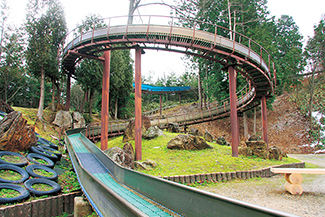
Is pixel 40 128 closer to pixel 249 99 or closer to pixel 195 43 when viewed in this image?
pixel 195 43

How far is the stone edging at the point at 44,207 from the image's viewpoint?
15.7 ft

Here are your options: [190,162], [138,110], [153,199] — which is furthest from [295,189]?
[138,110]

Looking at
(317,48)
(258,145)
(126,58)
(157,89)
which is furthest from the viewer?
(157,89)

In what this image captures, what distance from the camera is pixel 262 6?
87.1 ft

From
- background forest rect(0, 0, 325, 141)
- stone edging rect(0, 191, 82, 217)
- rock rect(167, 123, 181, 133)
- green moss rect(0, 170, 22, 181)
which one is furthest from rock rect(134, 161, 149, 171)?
background forest rect(0, 0, 325, 141)

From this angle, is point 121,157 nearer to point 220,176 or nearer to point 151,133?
point 220,176

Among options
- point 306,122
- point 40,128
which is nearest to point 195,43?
point 40,128

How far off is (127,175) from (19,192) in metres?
3.19

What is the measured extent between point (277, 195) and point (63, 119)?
20.1 meters

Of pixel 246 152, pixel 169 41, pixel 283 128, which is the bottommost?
pixel 246 152

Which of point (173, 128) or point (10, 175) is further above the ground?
point (173, 128)

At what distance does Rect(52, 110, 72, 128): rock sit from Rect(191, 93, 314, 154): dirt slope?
53.9 ft

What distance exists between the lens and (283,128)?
2347cm

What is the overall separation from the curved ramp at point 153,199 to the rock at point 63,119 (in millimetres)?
15681
